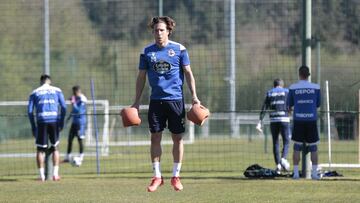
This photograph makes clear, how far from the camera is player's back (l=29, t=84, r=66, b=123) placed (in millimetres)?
19500

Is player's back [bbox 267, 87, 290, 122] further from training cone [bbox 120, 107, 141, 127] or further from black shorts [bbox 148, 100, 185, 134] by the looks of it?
training cone [bbox 120, 107, 141, 127]

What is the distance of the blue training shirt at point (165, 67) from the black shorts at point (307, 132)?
5.88 m

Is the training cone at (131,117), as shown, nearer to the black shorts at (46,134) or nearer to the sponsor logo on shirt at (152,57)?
the sponsor logo on shirt at (152,57)

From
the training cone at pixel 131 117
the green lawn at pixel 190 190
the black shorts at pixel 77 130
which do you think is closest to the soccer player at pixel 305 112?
the green lawn at pixel 190 190

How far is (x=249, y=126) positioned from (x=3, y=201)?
22.5m

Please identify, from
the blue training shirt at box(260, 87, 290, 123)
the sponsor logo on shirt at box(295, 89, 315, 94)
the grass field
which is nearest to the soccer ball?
the grass field

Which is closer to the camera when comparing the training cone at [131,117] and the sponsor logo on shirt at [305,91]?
the training cone at [131,117]

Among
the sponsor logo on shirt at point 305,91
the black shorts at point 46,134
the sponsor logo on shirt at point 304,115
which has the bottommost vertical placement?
the black shorts at point 46,134

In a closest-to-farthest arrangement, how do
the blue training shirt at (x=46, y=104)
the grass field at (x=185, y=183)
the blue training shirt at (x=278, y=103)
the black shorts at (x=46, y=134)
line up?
the grass field at (x=185, y=183) < the blue training shirt at (x=46, y=104) < the black shorts at (x=46, y=134) < the blue training shirt at (x=278, y=103)

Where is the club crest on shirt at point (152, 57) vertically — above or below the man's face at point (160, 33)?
below

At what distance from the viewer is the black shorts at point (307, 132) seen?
18.5 metres

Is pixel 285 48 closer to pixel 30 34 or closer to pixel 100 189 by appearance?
pixel 100 189

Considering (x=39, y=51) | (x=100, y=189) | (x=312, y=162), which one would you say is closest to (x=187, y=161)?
(x=312, y=162)

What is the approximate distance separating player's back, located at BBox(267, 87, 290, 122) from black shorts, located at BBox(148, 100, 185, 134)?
330 inches
